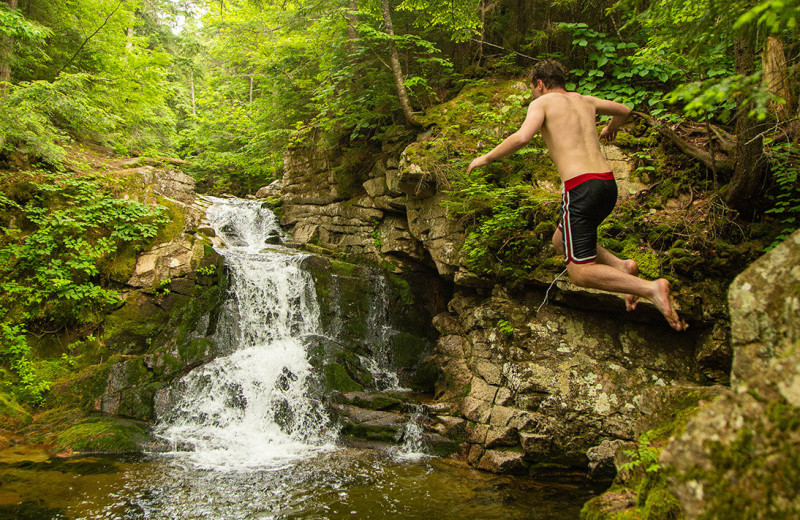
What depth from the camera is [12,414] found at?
20.5ft

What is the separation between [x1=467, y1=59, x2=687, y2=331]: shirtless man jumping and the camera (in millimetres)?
2900

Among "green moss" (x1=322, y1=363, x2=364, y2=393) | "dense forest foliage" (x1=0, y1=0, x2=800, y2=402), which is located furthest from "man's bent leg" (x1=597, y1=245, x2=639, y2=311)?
"green moss" (x1=322, y1=363, x2=364, y2=393)

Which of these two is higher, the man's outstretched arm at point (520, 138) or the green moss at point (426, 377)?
the man's outstretched arm at point (520, 138)

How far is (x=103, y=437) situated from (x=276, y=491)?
131 inches

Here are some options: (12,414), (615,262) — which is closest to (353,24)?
(615,262)

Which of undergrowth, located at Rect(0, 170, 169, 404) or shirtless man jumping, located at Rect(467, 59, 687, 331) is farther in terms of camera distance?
undergrowth, located at Rect(0, 170, 169, 404)

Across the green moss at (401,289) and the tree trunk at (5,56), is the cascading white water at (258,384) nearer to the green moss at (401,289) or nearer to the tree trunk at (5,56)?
the green moss at (401,289)

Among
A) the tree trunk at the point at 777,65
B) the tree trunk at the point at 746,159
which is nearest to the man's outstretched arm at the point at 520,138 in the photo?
the tree trunk at the point at 746,159

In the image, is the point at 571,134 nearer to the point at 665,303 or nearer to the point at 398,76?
the point at 665,303

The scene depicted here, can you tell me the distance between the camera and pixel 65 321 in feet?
24.4

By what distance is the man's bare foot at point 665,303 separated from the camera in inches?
105

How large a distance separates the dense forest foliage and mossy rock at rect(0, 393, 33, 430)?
44 centimetres

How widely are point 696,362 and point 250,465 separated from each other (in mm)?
6324

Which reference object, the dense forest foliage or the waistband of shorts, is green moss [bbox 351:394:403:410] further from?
the waistband of shorts
